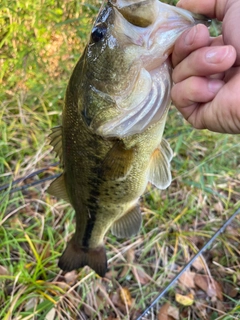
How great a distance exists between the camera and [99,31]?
1227mm

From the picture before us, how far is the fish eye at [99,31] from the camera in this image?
1.22m

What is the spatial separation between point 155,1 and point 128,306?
2011 mm

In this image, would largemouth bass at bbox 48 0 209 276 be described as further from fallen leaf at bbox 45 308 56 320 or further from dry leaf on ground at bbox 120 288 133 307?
dry leaf on ground at bbox 120 288 133 307

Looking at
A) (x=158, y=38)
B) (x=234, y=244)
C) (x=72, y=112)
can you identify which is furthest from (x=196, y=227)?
(x=158, y=38)

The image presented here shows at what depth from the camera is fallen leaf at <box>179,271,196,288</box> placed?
8.51ft

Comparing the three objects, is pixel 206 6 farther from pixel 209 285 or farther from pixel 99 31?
pixel 209 285

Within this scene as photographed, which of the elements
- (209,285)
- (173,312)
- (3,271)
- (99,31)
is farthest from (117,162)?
(209,285)

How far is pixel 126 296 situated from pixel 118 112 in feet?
5.28

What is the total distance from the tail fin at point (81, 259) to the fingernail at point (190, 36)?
126 centimetres

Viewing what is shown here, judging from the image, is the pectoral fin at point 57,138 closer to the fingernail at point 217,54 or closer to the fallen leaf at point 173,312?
the fingernail at point 217,54

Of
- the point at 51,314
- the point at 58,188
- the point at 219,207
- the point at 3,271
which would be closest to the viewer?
the point at 58,188

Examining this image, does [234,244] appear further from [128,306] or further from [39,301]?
[39,301]

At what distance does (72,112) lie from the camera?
4.69 feet

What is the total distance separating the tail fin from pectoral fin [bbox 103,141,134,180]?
0.58 metres
